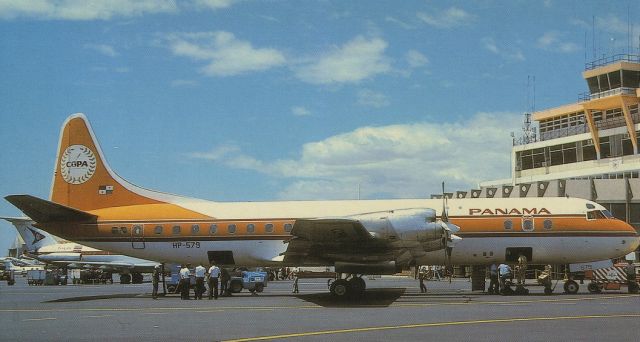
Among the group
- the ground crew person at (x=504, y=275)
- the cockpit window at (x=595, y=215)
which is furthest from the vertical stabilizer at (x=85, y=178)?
the cockpit window at (x=595, y=215)

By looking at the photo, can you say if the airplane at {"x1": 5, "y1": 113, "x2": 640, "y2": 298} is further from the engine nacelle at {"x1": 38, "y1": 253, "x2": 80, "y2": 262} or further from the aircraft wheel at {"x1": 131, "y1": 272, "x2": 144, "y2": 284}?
the engine nacelle at {"x1": 38, "y1": 253, "x2": 80, "y2": 262}

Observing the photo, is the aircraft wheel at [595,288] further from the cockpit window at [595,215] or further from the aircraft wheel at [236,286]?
the aircraft wheel at [236,286]

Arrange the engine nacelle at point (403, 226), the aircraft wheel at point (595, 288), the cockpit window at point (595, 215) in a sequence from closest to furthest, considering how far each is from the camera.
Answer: the engine nacelle at point (403, 226) → the cockpit window at point (595, 215) → the aircraft wheel at point (595, 288)

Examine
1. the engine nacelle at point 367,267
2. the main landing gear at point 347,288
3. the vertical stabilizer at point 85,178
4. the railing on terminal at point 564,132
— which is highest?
the railing on terminal at point 564,132

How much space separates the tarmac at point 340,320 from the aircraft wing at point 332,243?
166cm

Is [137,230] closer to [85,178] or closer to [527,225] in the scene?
[85,178]

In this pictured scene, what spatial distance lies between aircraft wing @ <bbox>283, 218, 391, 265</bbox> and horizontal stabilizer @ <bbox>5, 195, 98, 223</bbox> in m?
9.12

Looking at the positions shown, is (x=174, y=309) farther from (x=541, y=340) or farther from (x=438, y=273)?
(x=438, y=273)

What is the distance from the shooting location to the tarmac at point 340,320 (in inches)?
520

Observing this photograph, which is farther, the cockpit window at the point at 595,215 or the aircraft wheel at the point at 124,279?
the aircraft wheel at the point at 124,279

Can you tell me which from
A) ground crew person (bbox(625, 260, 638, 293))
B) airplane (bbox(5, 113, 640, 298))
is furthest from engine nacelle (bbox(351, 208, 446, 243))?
ground crew person (bbox(625, 260, 638, 293))

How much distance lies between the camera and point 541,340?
39.9ft

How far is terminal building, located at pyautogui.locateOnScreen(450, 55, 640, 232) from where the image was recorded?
53.0m

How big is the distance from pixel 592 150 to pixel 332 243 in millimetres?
51341
